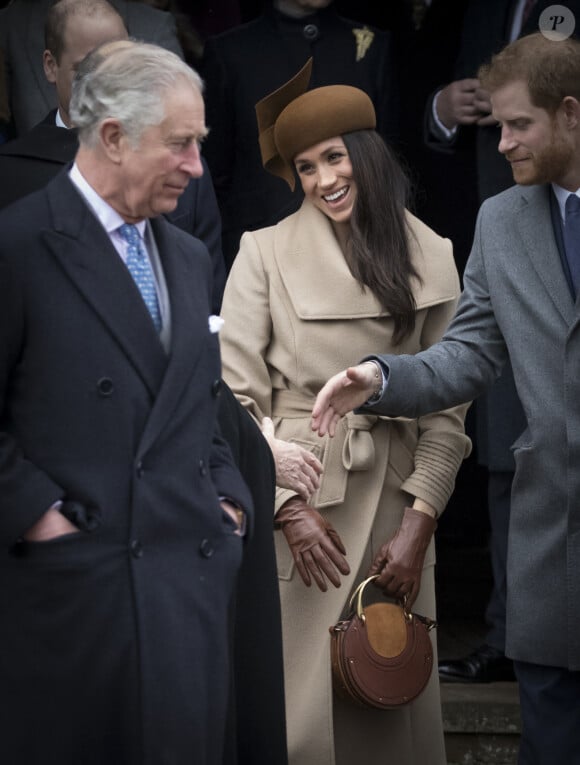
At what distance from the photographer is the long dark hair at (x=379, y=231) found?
15.0ft

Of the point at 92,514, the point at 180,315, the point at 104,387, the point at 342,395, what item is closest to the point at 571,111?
the point at 342,395

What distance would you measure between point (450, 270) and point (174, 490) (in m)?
1.82

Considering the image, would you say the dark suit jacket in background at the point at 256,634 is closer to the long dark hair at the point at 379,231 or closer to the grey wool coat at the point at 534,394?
the grey wool coat at the point at 534,394

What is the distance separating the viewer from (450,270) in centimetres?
470

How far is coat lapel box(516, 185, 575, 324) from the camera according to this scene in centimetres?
409

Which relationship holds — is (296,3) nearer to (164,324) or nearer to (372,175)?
(372,175)

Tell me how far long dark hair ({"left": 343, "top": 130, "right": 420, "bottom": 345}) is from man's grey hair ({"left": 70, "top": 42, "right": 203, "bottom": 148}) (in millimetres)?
1507

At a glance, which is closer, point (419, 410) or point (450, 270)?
point (419, 410)

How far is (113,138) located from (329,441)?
164 centimetres

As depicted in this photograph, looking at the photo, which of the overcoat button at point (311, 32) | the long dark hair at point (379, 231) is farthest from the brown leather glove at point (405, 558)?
the overcoat button at point (311, 32)

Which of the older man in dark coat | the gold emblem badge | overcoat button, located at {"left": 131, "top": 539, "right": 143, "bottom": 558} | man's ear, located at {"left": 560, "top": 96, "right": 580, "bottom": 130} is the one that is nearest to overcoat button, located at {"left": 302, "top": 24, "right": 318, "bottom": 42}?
the gold emblem badge

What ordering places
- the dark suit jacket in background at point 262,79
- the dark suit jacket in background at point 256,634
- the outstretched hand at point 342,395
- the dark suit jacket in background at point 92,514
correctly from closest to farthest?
1. the dark suit jacket in background at point 92,514
2. the dark suit jacket in background at point 256,634
3. the outstretched hand at point 342,395
4. the dark suit jacket in background at point 262,79

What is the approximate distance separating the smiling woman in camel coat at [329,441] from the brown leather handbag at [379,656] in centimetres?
16

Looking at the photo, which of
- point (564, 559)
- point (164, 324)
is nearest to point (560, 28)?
point (564, 559)
